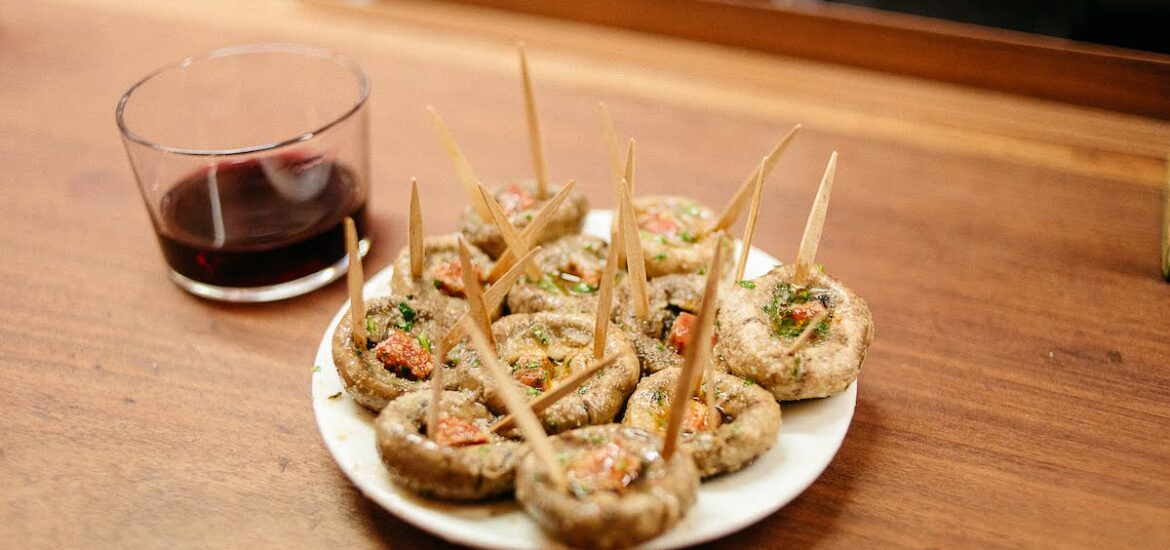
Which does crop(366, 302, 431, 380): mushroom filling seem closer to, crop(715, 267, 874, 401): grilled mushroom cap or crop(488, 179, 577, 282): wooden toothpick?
crop(488, 179, 577, 282): wooden toothpick

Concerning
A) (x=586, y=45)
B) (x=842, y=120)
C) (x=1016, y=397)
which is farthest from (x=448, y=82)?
(x=1016, y=397)

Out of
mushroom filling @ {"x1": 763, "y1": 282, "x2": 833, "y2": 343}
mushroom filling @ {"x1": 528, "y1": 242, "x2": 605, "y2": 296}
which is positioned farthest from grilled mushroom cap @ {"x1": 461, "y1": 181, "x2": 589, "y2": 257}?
mushroom filling @ {"x1": 763, "y1": 282, "x2": 833, "y2": 343}

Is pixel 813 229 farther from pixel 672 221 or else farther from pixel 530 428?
pixel 530 428

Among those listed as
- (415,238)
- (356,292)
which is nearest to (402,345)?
(356,292)

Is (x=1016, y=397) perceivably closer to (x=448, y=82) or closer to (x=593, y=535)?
(x=593, y=535)

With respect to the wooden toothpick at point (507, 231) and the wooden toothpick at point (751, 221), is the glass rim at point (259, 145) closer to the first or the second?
the wooden toothpick at point (507, 231)

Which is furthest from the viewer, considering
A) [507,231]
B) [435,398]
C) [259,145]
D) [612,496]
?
[259,145]
